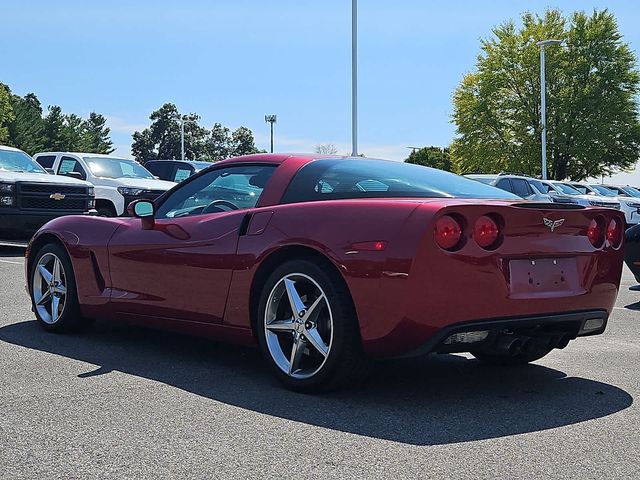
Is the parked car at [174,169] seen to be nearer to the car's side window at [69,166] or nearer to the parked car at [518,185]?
the car's side window at [69,166]

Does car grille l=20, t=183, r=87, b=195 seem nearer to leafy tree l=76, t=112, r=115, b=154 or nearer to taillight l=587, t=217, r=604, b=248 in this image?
taillight l=587, t=217, r=604, b=248

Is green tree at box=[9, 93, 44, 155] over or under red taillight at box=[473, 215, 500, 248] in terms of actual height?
over

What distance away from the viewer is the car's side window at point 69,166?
17547 mm

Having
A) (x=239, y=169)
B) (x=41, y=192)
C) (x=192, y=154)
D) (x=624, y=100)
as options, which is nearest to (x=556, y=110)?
(x=624, y=100)

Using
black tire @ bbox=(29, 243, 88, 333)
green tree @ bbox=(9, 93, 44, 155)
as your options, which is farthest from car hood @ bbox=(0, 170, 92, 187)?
green tree @ bbox=(9, 93, 44, 155)

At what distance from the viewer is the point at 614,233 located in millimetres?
4902

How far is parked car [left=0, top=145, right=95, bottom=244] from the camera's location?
13930mm

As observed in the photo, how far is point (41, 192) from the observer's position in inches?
570

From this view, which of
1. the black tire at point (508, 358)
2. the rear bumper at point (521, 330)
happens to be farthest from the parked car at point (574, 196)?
the rear bumper at point (521, 330)

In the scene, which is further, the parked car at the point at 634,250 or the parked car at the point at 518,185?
the parked car at the point at 518,185

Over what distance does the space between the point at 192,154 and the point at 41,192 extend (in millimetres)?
100898

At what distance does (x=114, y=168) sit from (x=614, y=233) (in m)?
14.0

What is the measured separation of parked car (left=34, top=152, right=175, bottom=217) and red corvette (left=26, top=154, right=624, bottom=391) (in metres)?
10.7

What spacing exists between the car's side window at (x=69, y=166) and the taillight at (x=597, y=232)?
45.8ft
